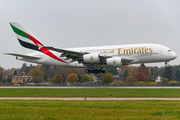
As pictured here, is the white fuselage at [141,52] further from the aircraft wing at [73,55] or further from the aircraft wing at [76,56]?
the aircraft wing at [73,55]

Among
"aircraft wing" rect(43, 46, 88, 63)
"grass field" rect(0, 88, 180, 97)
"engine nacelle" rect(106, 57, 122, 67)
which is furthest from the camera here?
"aircraft wing" rect(43, 46, 88, 63)

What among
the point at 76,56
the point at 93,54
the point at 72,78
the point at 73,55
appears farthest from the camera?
the point at 72,78

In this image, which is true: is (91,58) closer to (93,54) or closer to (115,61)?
(93,54)

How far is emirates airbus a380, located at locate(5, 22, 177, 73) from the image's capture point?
38969 mm

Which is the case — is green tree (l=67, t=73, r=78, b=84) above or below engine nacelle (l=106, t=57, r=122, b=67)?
below

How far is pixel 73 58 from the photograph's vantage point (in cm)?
4166

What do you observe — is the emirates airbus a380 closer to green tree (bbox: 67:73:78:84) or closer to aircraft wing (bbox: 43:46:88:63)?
aircraft wing (bbox: 43:46:88:63)

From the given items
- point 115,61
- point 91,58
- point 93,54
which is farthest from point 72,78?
point 115,61

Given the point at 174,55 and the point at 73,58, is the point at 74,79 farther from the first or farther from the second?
the point at 174,55

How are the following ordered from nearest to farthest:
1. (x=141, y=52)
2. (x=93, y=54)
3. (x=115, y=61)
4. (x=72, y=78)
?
1. (x=115, y=61)
2. (x=141, y=52)
3. (x=93, y=54)
4. (x=72, y=78)

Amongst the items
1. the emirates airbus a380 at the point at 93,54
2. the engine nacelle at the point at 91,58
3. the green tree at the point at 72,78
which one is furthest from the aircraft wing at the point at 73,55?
the green tree at the point at 72,78

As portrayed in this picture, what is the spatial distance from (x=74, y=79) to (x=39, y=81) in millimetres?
11214

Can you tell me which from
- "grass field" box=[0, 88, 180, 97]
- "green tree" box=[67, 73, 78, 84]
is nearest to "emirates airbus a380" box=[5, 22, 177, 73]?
"grass field" box=[0, 88, 180, 97]

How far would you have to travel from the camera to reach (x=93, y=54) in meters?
39.4
